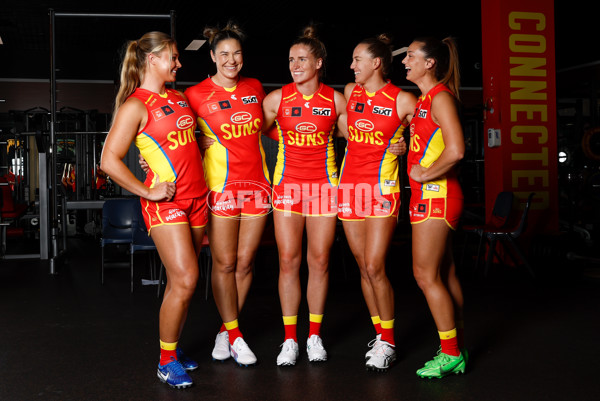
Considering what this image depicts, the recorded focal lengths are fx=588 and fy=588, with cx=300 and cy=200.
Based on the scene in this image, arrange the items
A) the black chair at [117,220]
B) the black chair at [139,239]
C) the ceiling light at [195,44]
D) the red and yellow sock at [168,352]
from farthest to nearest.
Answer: the ceiling light at [195,44], the black chair at [117,220], the black chair at [139,239], the red and yellow sock at [168,352]

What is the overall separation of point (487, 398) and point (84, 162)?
826 centimetres

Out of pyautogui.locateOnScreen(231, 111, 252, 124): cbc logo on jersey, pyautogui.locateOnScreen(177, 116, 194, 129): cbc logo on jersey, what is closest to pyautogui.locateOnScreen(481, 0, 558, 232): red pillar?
pyautogui.locateOnScreen(231, 111, 252, 124): cbc logo on jersey

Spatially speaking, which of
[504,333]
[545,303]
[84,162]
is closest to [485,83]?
[545,303]

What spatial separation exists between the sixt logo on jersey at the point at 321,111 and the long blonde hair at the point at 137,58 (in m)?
0.71

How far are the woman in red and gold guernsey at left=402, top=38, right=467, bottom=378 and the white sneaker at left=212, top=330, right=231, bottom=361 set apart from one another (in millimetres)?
944

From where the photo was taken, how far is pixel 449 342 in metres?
2.57

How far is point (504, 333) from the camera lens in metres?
3.37

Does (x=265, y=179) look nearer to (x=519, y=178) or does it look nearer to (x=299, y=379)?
(x=299, y=379)

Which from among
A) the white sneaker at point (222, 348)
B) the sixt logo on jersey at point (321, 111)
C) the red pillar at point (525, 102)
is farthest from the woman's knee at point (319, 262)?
the red pillar at point (525, 102)

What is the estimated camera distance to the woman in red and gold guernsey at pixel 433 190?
8.22 ft

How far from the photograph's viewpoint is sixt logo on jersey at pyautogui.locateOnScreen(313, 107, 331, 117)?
2.80m

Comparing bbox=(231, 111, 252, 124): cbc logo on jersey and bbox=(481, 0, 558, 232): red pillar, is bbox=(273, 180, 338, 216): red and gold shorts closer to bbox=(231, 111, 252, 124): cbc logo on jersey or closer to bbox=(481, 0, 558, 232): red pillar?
bbox=(231, 111, 252, 124): cbc logo on jersey

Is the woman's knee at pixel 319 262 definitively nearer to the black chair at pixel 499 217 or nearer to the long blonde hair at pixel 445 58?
the long blonde hair at pixel 445 58

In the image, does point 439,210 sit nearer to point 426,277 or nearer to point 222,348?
point 426,277
